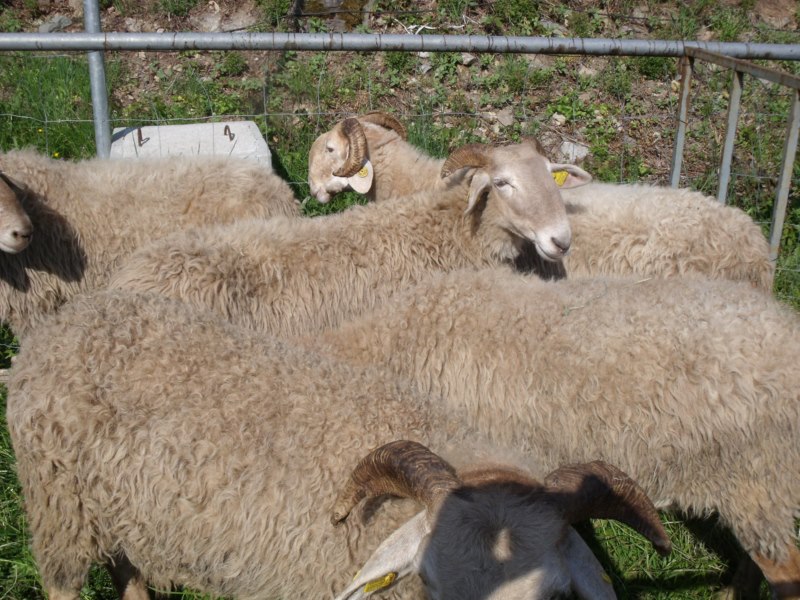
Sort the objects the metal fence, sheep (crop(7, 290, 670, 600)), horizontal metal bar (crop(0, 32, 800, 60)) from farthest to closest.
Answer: horizontal metal bar (crop(0, 32, 800, 60)), the metal fence, sheep (crop(7, 290, 670, 600))

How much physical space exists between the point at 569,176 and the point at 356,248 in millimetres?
1664

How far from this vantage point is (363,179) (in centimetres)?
584

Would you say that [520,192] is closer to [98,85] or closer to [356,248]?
[356,248]

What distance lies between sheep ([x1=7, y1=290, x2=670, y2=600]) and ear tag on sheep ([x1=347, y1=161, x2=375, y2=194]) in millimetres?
2963

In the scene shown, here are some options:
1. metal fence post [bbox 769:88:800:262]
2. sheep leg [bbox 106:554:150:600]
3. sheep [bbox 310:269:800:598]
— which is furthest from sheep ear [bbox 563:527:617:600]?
metal fence post [bbox 769:88:800:262]

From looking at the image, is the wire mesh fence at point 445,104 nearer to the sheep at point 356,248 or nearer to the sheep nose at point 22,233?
the sheep at point 356,248

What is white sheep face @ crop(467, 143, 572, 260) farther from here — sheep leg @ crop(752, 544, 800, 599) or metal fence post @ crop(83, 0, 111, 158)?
metal fence post @ crop(83, 0, 111, 158)

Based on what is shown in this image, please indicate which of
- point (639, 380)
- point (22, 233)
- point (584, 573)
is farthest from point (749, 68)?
point (22, 233)

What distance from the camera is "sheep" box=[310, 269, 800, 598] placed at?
324 centimetres

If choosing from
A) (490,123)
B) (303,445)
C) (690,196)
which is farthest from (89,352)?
(490,123)

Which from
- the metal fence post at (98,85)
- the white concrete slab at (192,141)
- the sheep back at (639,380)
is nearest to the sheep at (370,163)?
the white concrete slab at (192,141)

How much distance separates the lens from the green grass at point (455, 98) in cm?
693

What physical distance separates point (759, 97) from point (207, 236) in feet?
19.9

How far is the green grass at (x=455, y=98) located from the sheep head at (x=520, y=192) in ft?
6.25
